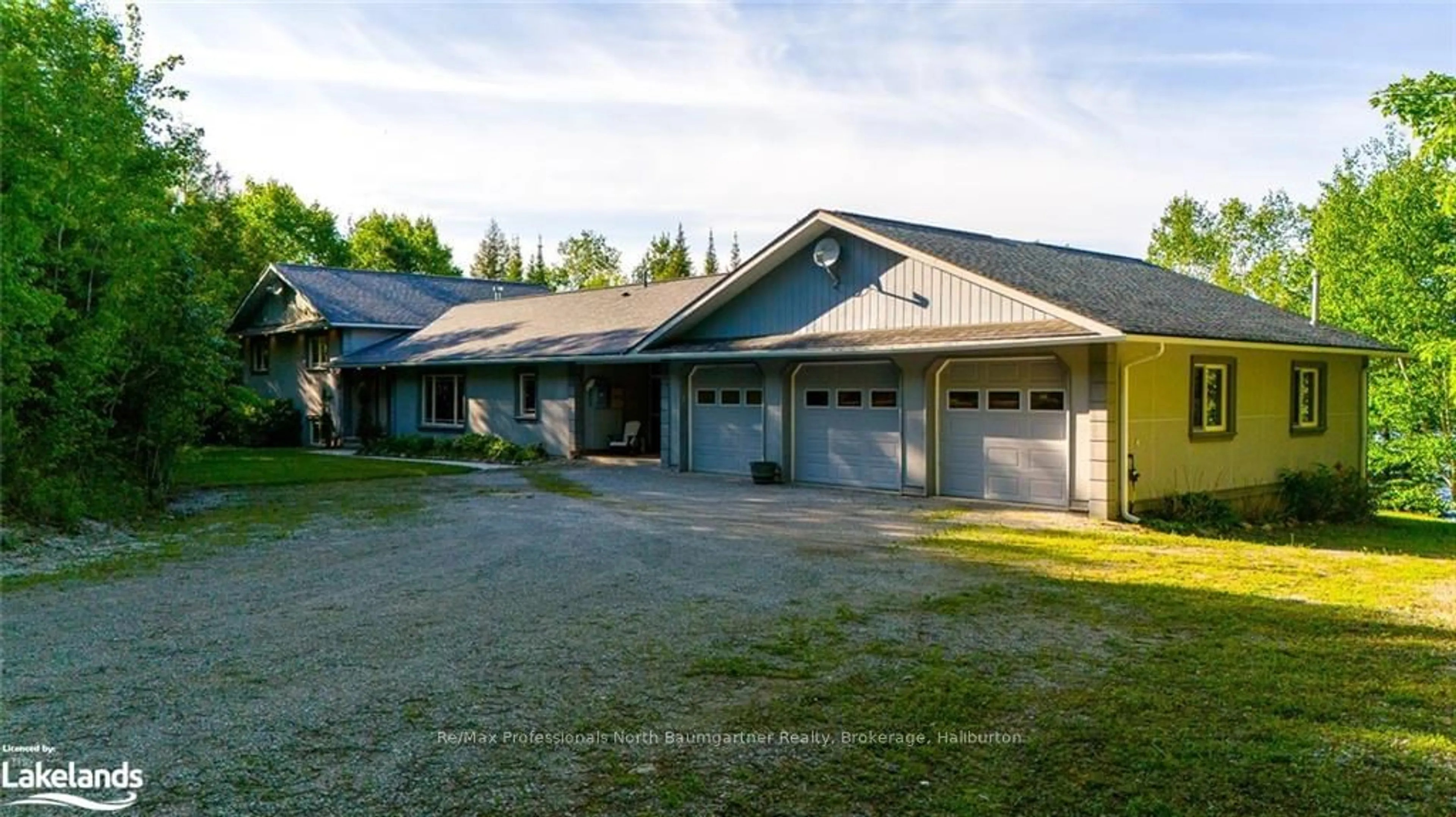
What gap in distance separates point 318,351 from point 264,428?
2717 millimetres

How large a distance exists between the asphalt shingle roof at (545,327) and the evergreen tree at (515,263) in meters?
41.1

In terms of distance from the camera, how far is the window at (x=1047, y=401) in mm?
13141

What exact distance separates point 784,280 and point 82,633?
12123mm

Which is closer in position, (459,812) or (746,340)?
(459,812)

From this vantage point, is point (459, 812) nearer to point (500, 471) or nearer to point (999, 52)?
point (999, 52)

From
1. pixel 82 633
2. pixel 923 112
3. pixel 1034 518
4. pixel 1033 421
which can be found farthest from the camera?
pixel 923 112

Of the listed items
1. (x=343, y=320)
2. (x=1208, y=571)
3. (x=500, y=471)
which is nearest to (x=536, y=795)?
(x=1208, y=571)

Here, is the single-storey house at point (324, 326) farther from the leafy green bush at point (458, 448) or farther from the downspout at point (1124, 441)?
the downspout at point (1124, 441)

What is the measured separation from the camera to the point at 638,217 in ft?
241

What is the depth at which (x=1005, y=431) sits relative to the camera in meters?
13.9

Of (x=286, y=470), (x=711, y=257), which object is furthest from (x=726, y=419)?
(x=711, y=257)

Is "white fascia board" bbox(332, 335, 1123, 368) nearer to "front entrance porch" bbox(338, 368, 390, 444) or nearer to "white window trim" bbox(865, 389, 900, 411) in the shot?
"white window trim" bbox(865, 389, 900, 411)

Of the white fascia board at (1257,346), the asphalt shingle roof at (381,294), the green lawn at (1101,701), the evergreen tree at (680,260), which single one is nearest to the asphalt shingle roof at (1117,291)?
the white fascia board at (1257,346)

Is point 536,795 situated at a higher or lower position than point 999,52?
lower
